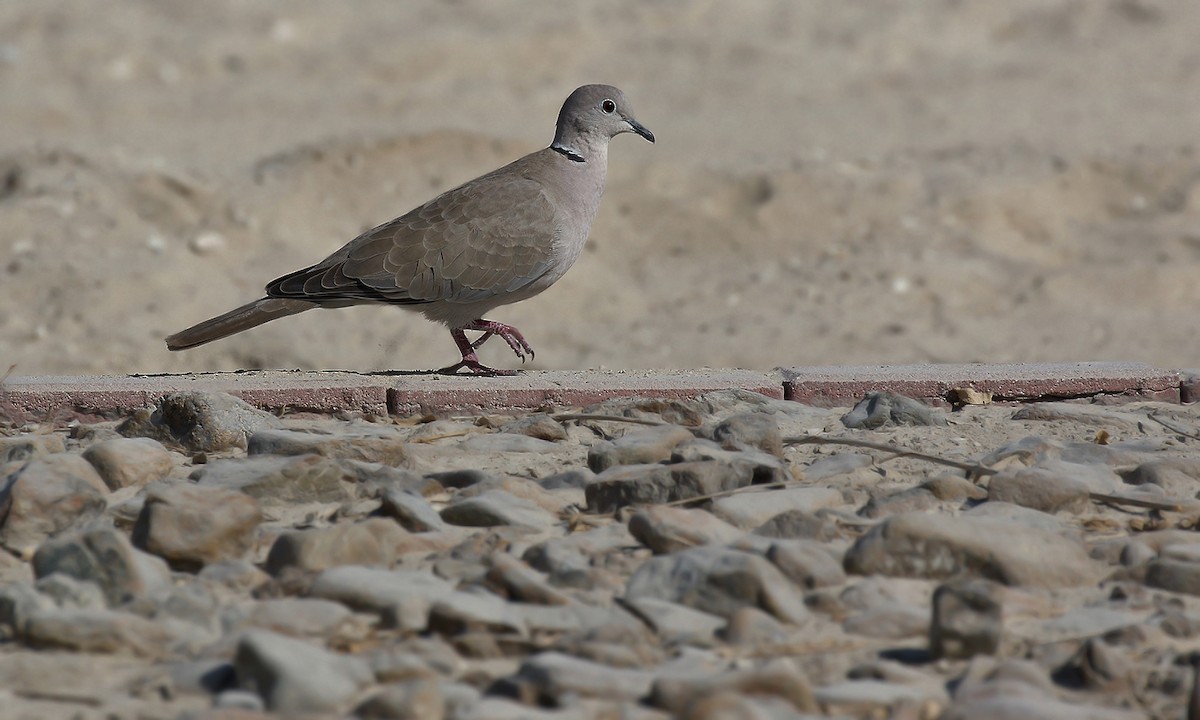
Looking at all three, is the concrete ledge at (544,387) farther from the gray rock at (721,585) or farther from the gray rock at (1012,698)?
the gray rock at (1012,698)

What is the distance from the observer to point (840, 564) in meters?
2.70

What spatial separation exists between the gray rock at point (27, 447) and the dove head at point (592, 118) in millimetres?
2598

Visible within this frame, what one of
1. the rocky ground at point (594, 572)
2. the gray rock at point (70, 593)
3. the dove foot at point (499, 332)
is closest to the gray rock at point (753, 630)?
the rocky ground at point (594, 572)

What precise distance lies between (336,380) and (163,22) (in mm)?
10790

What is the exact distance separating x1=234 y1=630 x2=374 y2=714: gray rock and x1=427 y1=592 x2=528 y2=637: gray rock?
20 cm

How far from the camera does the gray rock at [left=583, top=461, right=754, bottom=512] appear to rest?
10.1 ft

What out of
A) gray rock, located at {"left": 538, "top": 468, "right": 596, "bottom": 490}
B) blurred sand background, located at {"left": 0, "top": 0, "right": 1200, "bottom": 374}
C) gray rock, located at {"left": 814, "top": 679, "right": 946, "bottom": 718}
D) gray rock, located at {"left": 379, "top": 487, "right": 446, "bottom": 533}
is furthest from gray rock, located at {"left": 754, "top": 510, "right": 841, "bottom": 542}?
blurred sand background, located at {"left": 0, "top": 0, "right": 1200, "bottom": 374}

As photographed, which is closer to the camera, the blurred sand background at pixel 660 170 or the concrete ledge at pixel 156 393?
the concrete ledge at pixel 156 393

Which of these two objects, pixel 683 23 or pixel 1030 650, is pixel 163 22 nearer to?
pixel 683 23

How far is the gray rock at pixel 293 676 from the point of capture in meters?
2.07

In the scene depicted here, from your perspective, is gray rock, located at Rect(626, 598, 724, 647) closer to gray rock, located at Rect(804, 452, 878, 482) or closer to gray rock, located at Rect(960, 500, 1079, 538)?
gray rock, located at Rect(960, 500, 1079, 538)

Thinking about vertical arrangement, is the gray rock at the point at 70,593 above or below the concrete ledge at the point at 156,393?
below

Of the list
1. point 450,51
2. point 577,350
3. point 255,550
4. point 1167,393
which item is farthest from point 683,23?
point 255,550

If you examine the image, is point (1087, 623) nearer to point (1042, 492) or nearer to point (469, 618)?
point (1042, 492)
